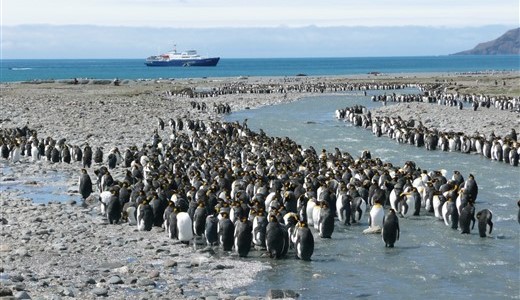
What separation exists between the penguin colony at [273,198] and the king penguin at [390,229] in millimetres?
20

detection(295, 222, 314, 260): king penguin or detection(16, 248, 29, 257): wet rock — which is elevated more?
detection(295, 222, 314, 260): king penguin

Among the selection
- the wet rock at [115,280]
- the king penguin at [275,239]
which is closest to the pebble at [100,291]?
the wet rock at [115,280]

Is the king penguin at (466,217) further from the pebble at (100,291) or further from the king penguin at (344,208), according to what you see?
the pebble at (100,291)

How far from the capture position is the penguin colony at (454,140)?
28.8m

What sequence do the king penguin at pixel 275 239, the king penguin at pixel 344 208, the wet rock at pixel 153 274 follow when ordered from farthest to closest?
the king penguin at pixel 344 208
the king penguin at pixel 275 239
the wet rock at pixel 153 274

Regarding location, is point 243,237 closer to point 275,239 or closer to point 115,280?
point 275,239

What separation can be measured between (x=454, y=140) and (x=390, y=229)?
1711 centimetres

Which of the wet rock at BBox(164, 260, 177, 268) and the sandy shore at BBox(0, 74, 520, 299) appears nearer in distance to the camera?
the sandy shore at BBox(0, 74, 520, 299)

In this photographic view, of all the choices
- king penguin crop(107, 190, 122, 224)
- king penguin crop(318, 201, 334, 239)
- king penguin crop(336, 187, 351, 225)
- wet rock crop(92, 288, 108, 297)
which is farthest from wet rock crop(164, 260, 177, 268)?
king penguin crop(336, 187, 351, 225)

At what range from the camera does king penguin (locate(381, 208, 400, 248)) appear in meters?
16.1

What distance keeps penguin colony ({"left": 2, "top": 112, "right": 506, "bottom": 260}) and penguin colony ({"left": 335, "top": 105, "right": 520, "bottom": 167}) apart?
5.31m

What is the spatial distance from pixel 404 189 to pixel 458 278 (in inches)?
262

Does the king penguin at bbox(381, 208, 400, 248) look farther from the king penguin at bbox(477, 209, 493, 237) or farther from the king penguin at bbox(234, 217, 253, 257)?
the king penguin at bbox(234, 217, 253, 257)

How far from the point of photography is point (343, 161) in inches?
984
